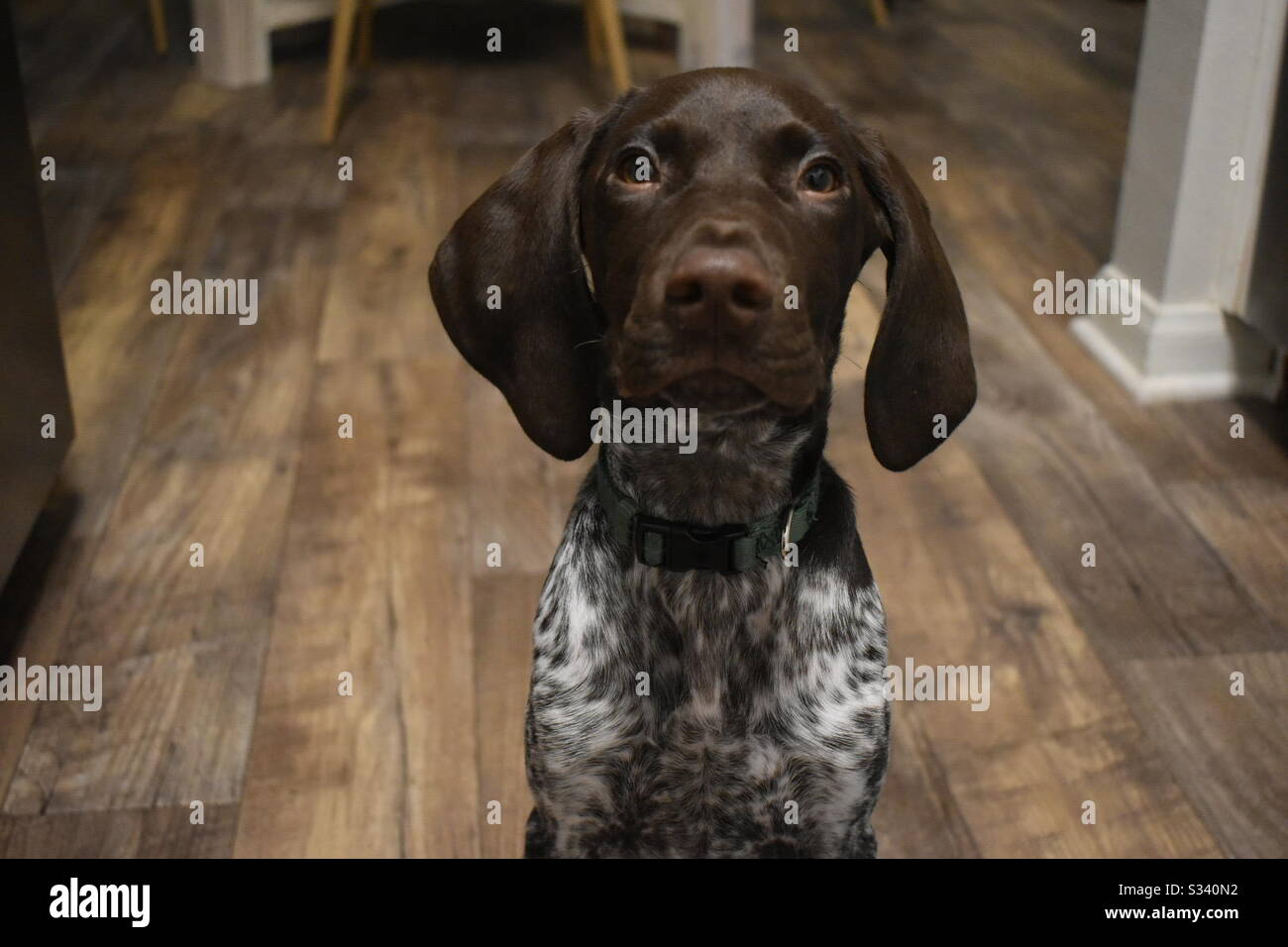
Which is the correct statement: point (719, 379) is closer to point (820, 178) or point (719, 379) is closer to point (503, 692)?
point (820, 178)

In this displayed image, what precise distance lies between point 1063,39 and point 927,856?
4.66 metres

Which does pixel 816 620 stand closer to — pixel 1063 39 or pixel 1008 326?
pixel 1008 326

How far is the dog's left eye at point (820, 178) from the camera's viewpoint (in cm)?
148

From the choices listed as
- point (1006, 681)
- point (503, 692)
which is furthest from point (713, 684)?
point (1006, 681)

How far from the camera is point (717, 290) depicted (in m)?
1.29

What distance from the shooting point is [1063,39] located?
5848 millimetres

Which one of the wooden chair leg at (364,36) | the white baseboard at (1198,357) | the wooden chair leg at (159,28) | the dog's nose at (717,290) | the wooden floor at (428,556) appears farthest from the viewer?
the wooden chair leg at (159,28)

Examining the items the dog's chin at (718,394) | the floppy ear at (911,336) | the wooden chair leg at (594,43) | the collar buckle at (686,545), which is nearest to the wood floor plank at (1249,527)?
the floppy ear at (911,336)

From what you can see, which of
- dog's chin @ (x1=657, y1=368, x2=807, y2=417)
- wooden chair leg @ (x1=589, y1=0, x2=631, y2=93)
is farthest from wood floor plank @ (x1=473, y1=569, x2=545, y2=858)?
wooden chair leg @ (x1=589, y1=0, x2=631, y2=93)

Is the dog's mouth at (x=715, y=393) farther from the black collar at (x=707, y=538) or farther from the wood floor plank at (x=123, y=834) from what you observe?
the wood floor plank at (x=123, y=834)

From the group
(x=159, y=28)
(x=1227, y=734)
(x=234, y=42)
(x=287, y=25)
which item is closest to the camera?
(x=1227, y=734)

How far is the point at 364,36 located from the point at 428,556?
345cm

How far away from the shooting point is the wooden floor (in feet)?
6.76

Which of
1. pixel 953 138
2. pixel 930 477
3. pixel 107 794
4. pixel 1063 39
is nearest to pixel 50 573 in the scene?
pixel 107 794
